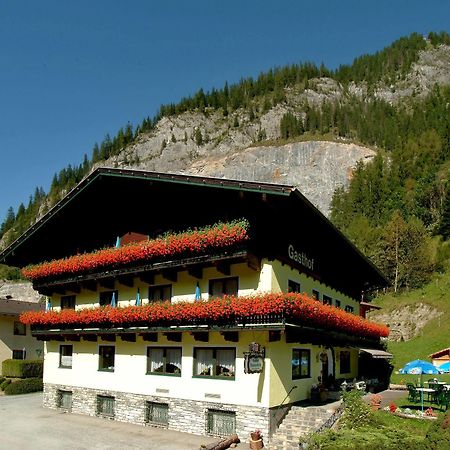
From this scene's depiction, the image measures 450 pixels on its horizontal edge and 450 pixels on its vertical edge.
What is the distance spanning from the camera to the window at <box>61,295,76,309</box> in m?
27.4

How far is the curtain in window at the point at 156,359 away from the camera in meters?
22.1

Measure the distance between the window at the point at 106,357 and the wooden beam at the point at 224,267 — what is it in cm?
832

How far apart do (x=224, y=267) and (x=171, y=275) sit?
3017 millimetres

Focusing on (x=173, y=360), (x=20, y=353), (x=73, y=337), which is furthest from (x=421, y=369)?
(x=20, y=353)

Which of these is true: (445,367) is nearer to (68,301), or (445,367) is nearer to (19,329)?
(68,301)

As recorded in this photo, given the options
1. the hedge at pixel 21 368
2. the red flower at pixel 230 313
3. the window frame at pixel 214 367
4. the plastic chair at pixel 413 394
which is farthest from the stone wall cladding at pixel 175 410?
the hedge at pixel 21 368

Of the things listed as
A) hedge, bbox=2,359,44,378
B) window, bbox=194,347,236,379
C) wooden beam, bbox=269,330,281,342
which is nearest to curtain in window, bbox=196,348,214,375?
window, bbox=194,347,236,379

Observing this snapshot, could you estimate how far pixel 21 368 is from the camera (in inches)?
1448

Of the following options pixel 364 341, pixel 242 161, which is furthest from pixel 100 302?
pixel 242 161

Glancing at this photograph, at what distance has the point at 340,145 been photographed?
122 meters

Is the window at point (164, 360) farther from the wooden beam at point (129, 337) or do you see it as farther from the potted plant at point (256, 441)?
the potted plant at point (256, 441)

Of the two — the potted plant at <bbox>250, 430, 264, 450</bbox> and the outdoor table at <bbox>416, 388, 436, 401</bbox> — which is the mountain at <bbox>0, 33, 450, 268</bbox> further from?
the potted plant at <bbox>250, 430, 264, 450</bbox>

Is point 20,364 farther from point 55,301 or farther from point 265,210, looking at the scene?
point 265,210

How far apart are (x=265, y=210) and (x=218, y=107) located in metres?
175
